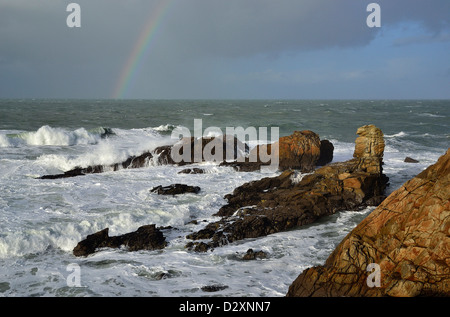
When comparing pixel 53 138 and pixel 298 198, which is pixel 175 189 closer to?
pixel 298 198

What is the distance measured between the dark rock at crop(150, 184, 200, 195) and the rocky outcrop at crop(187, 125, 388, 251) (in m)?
→ 1.51

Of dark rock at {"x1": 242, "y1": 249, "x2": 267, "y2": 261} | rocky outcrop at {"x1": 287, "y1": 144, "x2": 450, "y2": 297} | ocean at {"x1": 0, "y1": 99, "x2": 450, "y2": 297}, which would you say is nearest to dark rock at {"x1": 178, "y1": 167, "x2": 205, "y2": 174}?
ocean at {"x1": 0, "y1": 99, "x2": 450, "y2": 297}

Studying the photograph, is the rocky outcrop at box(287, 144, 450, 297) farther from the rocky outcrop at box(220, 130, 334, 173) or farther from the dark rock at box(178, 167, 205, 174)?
the dark rock at box(178, 167, 205, 174)

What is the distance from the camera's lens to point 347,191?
12.7 m

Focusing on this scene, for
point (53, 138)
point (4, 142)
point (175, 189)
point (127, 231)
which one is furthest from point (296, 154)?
point (4, 142)

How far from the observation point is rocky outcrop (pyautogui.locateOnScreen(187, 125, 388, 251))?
1016 cm

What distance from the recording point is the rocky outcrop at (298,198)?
1016 cm

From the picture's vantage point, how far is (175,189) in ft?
45.2

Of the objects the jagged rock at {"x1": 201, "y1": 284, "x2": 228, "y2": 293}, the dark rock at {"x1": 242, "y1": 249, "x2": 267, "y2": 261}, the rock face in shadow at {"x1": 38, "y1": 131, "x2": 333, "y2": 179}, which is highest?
the rock face in shadow at {"x1": 38, "y1": 131, "x2": 333, "y2": 179}

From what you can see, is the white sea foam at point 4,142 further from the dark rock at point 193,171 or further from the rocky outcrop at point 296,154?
the rocky outcrop at point 296,154

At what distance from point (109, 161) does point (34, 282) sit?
11.1 metres

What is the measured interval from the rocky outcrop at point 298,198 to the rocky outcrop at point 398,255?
3.55 meters

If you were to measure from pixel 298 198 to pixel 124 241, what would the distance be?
18.7 feet
